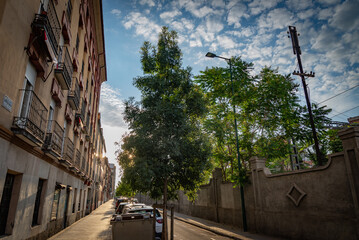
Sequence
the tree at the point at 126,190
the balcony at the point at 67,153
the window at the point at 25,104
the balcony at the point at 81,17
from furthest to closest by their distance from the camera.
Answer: the balcony at the point at 81,17 → the balcony at the point at 67,153 → the tree at the point at 126,190 → the window at the point at 25,104

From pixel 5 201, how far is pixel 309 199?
474 inches

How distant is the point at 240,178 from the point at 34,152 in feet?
39.0

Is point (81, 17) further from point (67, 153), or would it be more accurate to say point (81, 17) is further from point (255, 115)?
point (255, 115)

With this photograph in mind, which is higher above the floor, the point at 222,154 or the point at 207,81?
the point at 207,81

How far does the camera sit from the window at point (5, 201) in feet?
21.7

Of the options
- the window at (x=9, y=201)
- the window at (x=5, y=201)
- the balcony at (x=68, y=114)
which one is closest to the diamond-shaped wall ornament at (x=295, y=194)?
the window at (x=9, y=201)

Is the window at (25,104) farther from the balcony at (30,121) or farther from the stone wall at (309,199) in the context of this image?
the stone wall at (309,199)

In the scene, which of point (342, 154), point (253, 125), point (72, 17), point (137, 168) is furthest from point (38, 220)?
point (253, 125)

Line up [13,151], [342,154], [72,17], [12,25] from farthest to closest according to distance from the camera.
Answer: [72,17], [342,154], [13,151], [12,25]

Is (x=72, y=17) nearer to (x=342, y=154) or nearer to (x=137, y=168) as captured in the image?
(x=137, y=168)

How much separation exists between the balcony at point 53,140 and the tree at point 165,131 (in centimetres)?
294

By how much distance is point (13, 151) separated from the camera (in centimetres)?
657

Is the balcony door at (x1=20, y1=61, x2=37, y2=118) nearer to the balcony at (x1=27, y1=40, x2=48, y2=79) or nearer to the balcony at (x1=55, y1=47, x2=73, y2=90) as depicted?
the balcony at (x1=27, y1=40, x2=48, y2=79)

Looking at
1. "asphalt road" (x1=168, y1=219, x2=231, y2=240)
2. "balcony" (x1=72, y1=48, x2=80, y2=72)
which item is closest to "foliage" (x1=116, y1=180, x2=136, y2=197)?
"asphalt road" (x1=168, y1=219, x2=231, y2=240)
